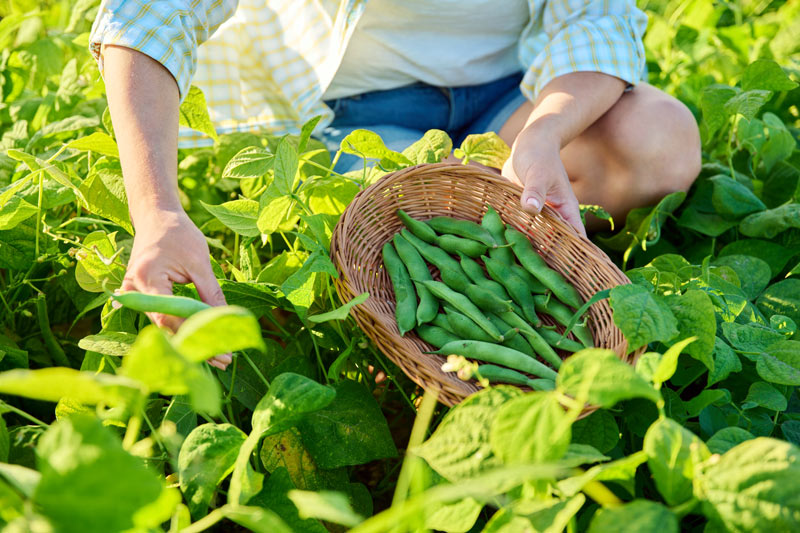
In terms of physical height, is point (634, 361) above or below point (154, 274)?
below

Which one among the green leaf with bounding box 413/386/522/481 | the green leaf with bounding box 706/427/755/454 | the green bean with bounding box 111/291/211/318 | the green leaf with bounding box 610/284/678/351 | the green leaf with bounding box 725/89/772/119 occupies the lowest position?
the green leaf with bounding box 706/427/755/454

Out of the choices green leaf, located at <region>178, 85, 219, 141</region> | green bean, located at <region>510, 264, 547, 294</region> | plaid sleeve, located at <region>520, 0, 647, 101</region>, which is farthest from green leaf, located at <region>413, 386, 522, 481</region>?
plaid sleeve, located at <region>520, 0, 647, 101</region>

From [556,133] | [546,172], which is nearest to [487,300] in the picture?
[546,172]

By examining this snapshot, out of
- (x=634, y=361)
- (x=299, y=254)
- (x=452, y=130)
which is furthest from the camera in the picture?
(x=452, y=130)

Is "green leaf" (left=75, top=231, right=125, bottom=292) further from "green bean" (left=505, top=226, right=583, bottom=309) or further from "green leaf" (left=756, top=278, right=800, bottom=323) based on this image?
"green leaf" (left=756, top=278, right=800, bottom=323)

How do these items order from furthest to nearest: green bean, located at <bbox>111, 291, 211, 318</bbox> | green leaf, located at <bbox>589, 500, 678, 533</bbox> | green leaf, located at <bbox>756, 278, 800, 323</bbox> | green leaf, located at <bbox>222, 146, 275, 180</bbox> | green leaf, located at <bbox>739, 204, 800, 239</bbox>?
green leaf, located at <bbox>739, 204, 800, 239</bbox>
green leaf, located at <bbox>756, 278, 800, 323</bbox>
green leaf, located at <bbox>222, 146, 275, 180</bbox>
green bean, located at <bbox>111, 291, 211, 318</bbox>
green leaf, located at <bbox>589, 500, 678, 533</bbox>

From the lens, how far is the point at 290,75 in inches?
59.8

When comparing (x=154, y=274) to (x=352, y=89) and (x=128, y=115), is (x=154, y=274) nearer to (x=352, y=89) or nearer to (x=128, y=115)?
(x=128, y=115)

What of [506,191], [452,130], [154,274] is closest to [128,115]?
[154,274]

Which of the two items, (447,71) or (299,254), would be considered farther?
(447,71)

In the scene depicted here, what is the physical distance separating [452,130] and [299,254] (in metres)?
0.71

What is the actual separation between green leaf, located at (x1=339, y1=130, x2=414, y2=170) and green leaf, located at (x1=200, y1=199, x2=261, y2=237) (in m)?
0.19

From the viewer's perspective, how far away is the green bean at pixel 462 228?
115 cm

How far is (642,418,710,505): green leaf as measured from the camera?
66 cm
